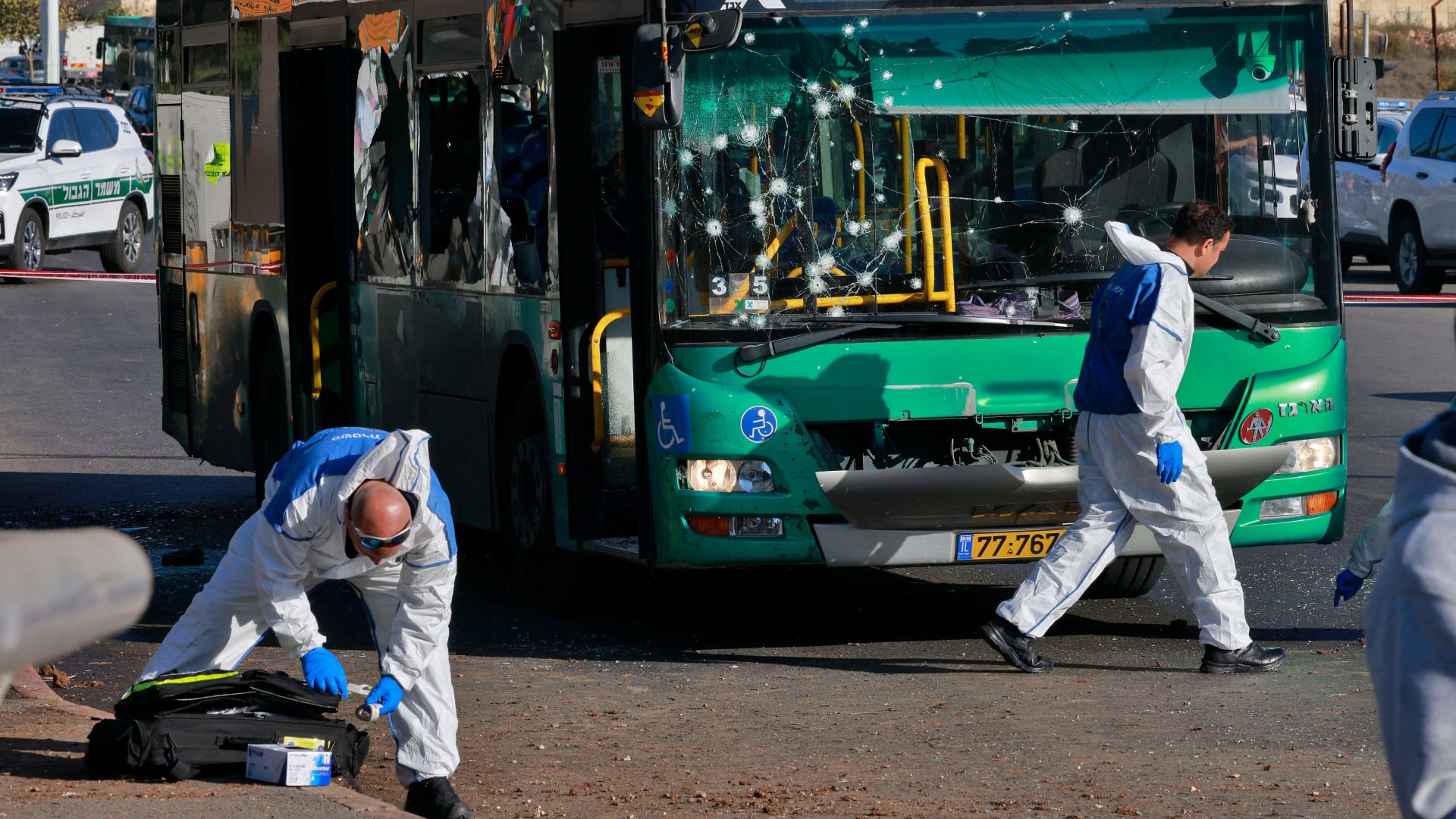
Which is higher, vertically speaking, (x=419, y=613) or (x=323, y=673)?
(x=419, y=613)

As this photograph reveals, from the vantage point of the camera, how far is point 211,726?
5730 mm

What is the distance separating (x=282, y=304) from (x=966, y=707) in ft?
17.3

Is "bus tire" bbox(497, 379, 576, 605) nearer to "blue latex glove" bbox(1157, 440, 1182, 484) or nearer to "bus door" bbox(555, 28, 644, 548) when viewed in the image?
"bus door" bbox(555, 28, 644, 548)

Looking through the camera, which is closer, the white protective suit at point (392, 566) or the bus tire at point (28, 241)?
the white protective suit at point (392, 566)

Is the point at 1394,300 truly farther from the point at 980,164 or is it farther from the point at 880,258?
the point at 880,258

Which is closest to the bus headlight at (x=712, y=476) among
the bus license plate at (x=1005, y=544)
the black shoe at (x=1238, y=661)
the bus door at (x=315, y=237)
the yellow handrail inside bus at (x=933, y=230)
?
the bus license plate at (x=1005, y=544)

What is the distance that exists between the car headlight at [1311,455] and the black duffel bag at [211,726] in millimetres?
3908

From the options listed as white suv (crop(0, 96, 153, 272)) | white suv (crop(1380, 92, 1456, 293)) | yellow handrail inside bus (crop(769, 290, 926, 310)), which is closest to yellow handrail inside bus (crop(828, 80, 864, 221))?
yellow handrail inside bus (crop(769, 290, 926, 310))

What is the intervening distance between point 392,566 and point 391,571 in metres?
0.03

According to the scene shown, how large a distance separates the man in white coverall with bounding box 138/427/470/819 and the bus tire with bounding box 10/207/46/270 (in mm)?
19428

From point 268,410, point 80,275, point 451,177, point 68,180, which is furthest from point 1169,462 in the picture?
point 80,275

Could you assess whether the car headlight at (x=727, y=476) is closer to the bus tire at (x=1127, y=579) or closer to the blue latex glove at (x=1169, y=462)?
the blue latex glove at (x=1169, y=462)

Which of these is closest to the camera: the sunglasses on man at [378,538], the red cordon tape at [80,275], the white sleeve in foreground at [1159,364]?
the sunglasses on man at [378,538]

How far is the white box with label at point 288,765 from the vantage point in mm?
5586
